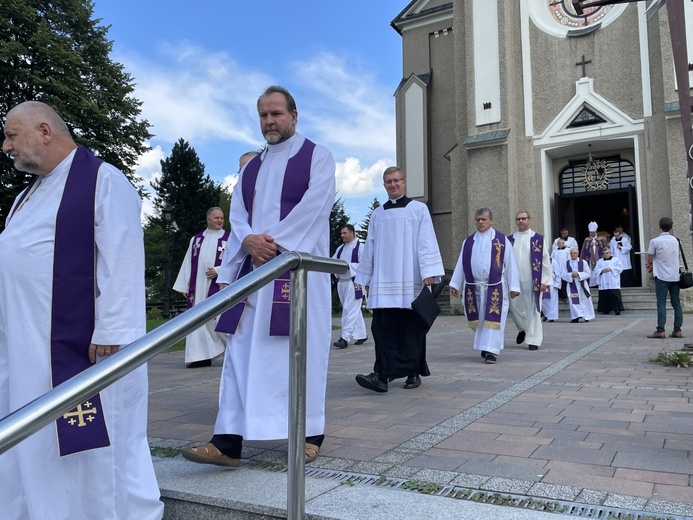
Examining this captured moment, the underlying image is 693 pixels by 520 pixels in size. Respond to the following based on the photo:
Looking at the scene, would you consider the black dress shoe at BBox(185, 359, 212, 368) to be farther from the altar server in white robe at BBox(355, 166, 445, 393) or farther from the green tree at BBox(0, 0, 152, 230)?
the green tree at BBox(0, 0, 152, 230)

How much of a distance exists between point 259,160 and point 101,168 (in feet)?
3.93

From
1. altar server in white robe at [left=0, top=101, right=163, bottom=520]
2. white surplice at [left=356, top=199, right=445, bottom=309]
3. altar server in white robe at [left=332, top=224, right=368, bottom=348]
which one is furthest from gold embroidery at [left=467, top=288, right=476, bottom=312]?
altar server in white robe at [left=0, top=101, right=163, bottom=520]

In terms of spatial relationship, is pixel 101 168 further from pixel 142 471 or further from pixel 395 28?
pixel 395 28

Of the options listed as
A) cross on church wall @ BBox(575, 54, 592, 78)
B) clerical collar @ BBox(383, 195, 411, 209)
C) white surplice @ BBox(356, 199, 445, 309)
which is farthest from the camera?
cross on church wall @ BBox(575, 54, 592, 78)

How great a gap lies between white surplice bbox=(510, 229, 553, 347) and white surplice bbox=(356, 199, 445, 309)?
141 inches

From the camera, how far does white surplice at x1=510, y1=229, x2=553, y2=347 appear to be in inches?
362

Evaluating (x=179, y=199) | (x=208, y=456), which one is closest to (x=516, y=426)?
(x=208, y=456)

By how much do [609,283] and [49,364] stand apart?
15.9 m

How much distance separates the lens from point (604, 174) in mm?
20531

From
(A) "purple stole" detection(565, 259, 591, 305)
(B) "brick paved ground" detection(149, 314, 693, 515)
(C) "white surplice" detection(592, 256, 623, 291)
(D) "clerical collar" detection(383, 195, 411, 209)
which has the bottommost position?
(B) "brick paved ground" detection(149, 314, 693, 515)

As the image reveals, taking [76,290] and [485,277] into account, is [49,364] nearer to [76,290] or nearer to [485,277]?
[76,290]

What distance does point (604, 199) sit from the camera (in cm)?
2375

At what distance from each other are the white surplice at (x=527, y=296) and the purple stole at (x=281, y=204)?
6.13m

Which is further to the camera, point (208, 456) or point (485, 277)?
point (485, 277)
